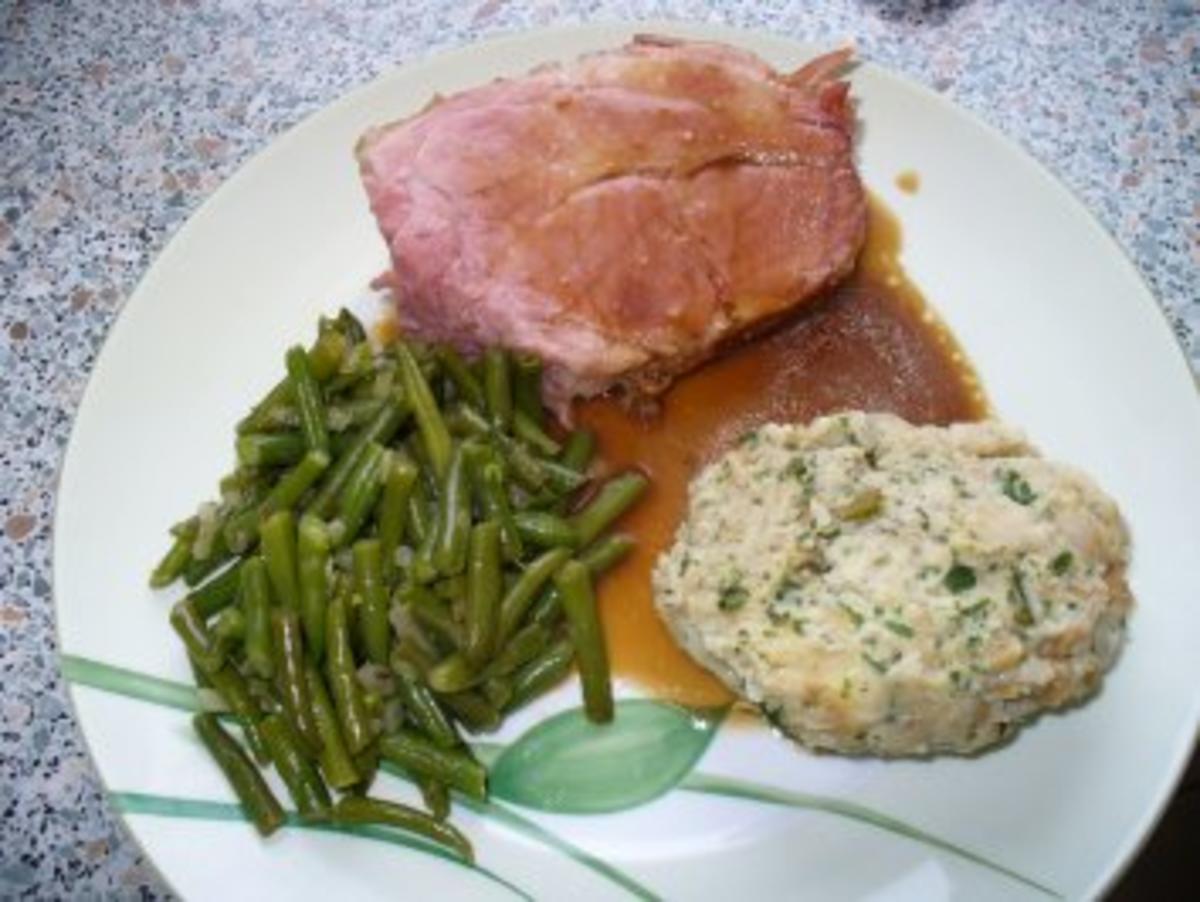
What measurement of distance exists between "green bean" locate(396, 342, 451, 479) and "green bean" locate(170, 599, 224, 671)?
502mm

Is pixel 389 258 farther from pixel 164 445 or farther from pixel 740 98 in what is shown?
pixel 740 98

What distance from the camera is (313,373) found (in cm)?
270

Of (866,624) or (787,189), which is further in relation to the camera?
(787,189)

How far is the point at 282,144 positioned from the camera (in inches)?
119

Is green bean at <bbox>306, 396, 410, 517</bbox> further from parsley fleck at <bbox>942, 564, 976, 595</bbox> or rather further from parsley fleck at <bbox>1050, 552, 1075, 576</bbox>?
parsley fleck at <bbox>1050, 552, 1075, 576</bbox>

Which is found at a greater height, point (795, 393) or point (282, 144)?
point (282, 144)

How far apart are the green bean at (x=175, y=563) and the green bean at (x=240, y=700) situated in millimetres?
194

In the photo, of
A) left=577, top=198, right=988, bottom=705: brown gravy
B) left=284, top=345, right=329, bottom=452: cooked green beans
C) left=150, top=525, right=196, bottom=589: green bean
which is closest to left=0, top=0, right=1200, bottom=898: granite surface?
left=150, top=525, right=196, bottom=589: green bean

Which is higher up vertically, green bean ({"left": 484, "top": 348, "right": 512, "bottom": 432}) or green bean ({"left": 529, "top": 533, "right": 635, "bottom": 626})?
green bean ({"left": 484, "top": 348, "right": 512, "bottom": 432})

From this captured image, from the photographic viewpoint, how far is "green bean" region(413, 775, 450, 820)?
95.6 inches

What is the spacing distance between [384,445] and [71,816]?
96cm

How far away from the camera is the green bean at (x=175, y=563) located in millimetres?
2631

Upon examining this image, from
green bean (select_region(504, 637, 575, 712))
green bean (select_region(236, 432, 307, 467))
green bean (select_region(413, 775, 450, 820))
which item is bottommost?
green bean (select_region(413, 775, 450, 820))

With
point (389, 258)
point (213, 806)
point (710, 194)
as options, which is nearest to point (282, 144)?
point (389, 258)
